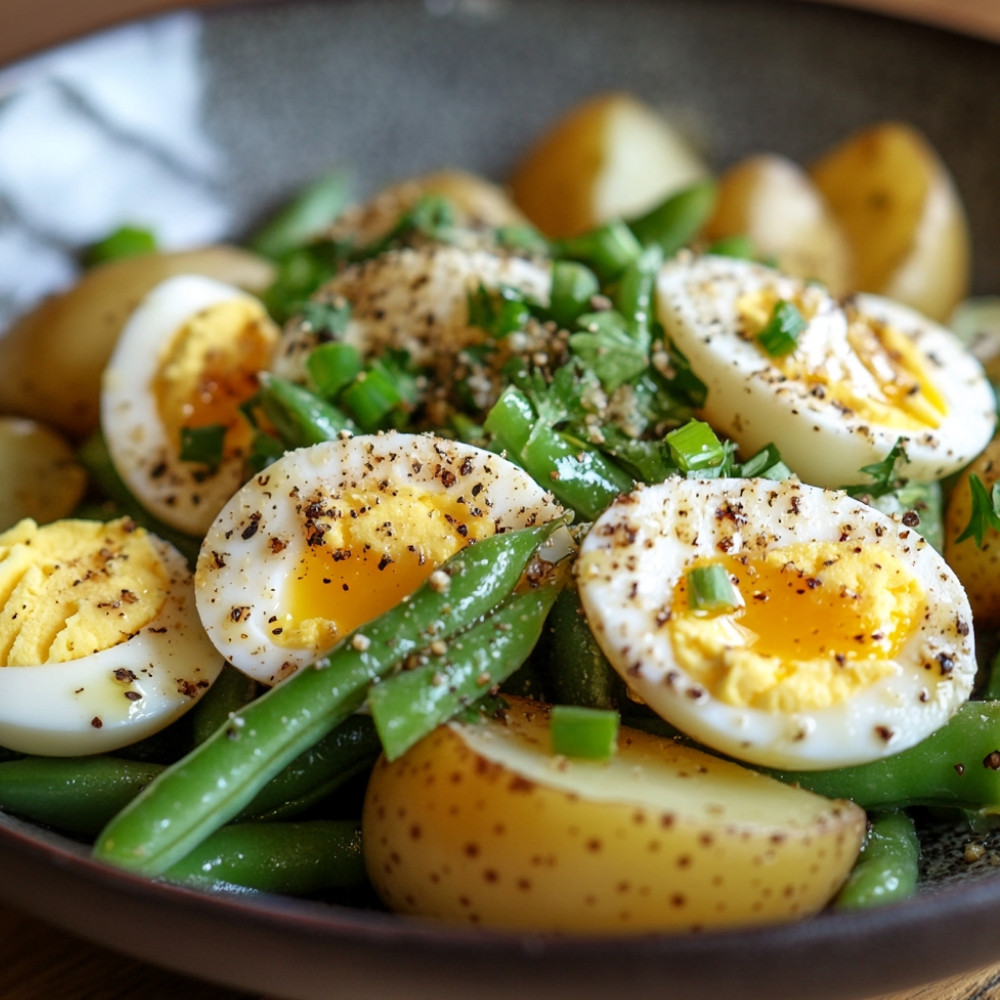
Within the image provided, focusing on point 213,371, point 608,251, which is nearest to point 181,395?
point 213,371

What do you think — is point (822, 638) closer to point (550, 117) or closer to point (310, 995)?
point (310, 995)

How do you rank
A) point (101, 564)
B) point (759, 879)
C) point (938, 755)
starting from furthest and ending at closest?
point (101, 564) → point (938, 755) → point (759, 879)

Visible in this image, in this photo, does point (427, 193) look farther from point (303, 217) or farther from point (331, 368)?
point (331, 368)

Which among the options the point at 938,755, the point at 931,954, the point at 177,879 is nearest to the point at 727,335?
the point at 938,755

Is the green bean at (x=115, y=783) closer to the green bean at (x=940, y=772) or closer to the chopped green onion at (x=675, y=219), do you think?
the green bean at (x=940, y=772)

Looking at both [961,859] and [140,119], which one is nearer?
[961,859]
